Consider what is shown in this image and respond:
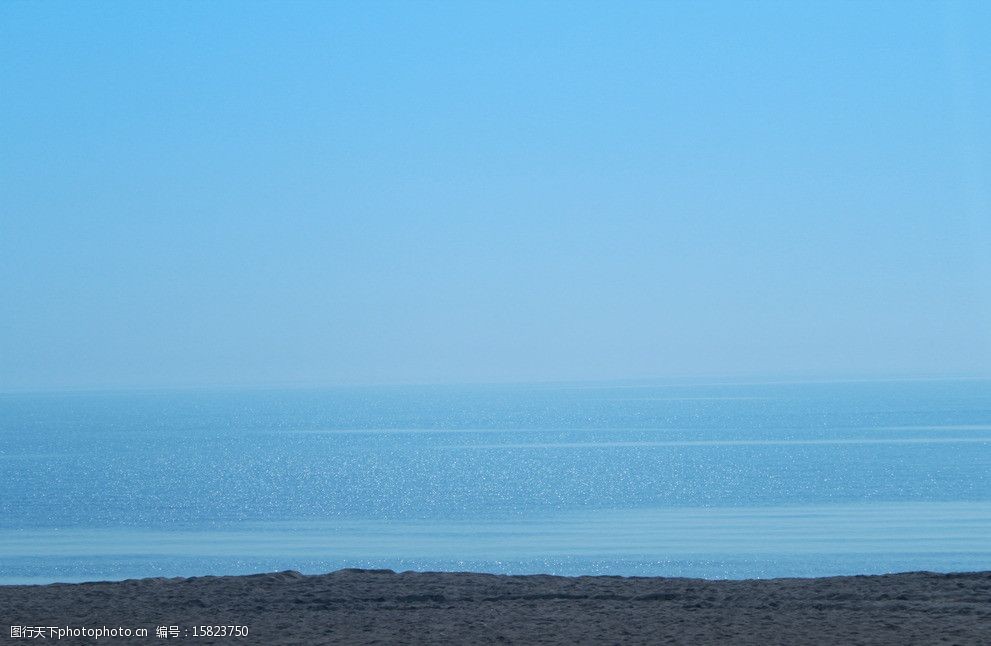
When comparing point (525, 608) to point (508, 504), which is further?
point (508, 504)

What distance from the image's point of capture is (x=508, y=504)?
159 ft

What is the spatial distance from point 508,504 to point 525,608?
121 feet

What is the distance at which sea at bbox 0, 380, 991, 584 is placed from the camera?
27094mm

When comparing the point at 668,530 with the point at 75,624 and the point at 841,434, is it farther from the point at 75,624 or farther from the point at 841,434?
the point at 841,434

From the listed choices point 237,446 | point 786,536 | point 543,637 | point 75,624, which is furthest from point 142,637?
point 237,446

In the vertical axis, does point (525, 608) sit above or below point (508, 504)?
below

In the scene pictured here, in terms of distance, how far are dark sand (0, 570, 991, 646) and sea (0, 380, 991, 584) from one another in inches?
394

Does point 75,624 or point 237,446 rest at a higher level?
point 237,446

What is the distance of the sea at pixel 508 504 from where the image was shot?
88.9 feet

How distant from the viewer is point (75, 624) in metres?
11.4

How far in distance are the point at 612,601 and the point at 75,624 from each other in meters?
5.45

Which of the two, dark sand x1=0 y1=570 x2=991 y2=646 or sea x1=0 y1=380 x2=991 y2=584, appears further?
sea x1=0 y1=380 x2=991 y2=584

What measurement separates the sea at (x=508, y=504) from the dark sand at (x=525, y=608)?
Answer: 1000 centimetres

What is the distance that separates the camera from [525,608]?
472 inches
